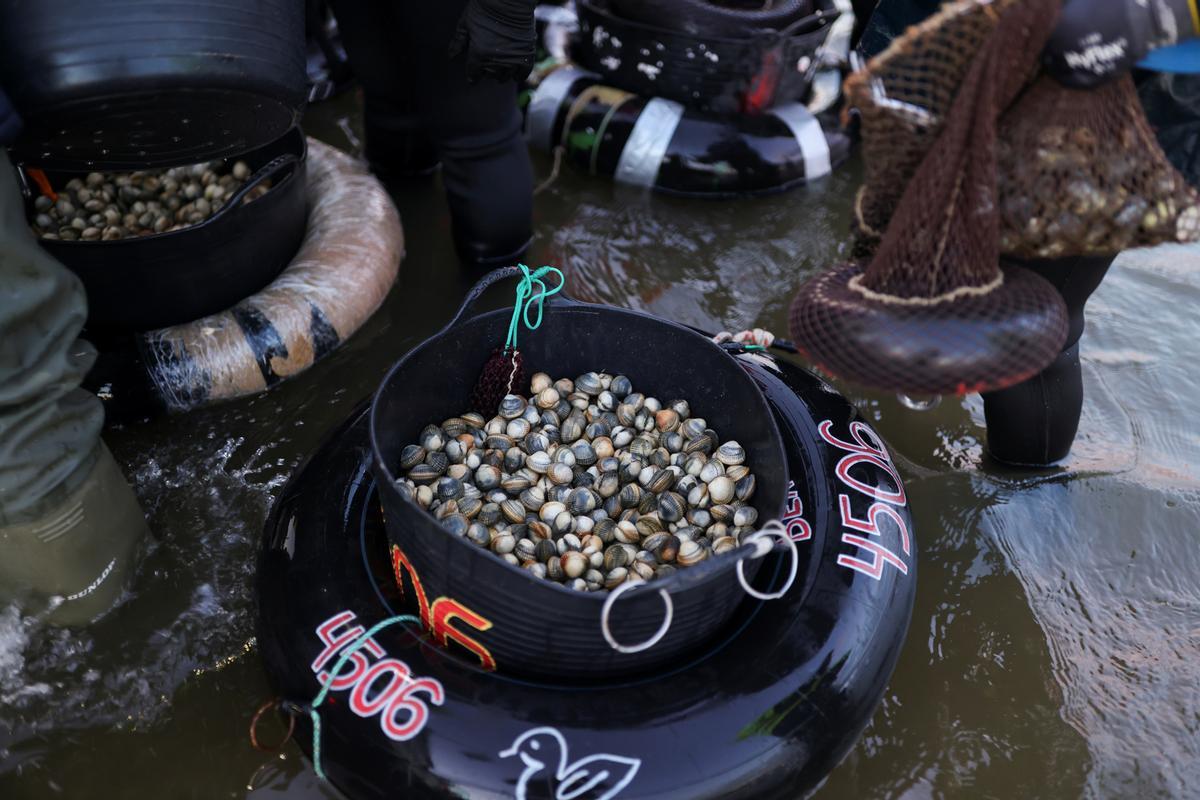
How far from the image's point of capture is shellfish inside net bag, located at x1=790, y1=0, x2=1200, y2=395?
1.39 m

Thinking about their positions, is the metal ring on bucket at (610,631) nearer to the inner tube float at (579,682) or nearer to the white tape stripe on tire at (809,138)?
the inner tube float at (579,682)

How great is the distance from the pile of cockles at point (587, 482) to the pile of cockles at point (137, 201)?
Answer: 1234 mm

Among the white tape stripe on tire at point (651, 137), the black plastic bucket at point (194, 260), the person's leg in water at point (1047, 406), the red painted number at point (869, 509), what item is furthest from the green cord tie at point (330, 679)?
the white tape stripe on tire at point (651, 137)

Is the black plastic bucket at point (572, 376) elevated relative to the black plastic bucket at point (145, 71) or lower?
lower

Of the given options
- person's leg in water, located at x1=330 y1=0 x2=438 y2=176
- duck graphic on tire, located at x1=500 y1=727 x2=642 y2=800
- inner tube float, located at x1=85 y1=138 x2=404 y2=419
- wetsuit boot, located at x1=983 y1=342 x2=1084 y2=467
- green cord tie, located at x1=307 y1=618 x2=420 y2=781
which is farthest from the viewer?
person's leg in water, located at x1=330 y1=0 x2=438 y2=176

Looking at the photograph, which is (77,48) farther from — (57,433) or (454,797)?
(454,797)

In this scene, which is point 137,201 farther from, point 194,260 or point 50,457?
point 50,457

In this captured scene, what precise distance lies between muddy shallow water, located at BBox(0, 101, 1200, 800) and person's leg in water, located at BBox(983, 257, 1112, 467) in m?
0.10

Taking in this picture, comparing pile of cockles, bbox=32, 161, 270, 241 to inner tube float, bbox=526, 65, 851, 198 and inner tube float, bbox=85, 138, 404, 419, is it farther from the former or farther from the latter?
inner tube float, bbox=526, 65, 851, 198

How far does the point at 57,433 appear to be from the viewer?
1802 millimetres

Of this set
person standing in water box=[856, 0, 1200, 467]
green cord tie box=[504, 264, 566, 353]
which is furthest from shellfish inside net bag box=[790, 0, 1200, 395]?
green cord tie box=[504, 264, 566, 353]

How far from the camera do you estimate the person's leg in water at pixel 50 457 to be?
167 cm

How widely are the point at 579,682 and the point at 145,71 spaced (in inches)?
56.0

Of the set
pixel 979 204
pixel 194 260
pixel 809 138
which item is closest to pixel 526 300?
pixel 979 204
